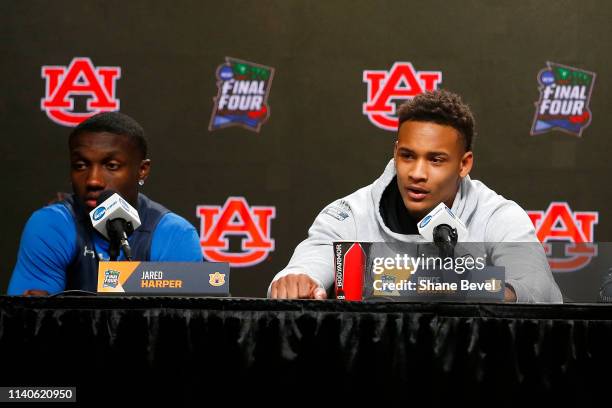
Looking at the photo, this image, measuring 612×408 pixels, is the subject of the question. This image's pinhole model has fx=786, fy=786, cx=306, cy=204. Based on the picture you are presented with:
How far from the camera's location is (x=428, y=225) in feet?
5.06

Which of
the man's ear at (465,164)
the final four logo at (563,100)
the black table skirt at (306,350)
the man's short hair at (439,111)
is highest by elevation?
the final four logo at (563,100)

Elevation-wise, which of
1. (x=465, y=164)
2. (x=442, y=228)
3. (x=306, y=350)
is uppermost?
(x=465, y=164)

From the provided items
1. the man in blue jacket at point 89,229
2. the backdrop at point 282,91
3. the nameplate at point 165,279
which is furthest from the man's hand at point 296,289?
the backdrop at point 282,91

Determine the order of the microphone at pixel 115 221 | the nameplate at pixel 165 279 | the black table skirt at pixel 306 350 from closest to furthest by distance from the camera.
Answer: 1. the black table skirt at pixel 306 350
2. the nameplate at pixel 165 279
3. the microphone at pixel 115 221

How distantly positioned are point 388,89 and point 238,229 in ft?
3.01

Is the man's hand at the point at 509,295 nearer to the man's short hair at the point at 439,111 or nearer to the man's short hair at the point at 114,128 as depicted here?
the man's short hair at the point at 439,111

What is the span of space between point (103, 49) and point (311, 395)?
8.34 feet

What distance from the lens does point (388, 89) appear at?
11.5 ft

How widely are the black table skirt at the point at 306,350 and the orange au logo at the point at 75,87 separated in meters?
2.22

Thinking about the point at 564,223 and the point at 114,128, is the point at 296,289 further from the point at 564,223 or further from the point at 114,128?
the point at 564,223

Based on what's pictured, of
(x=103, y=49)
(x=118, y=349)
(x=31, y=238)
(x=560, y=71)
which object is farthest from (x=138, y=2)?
(x=118, y=349)

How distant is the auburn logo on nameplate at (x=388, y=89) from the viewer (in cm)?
351

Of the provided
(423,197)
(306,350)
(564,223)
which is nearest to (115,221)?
(306,350)

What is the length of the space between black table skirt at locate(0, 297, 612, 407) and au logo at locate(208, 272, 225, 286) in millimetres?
59
